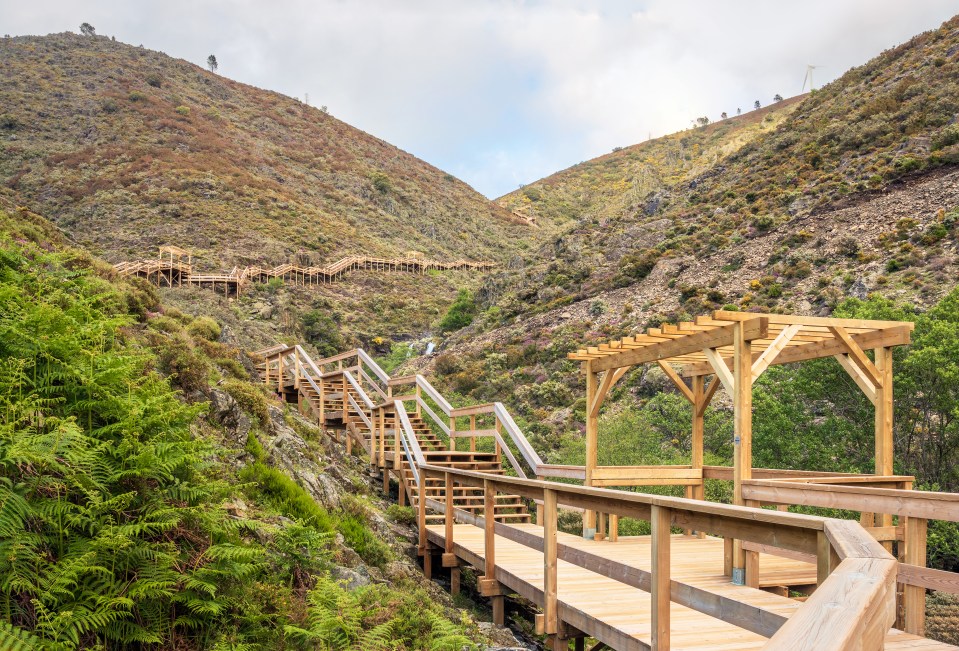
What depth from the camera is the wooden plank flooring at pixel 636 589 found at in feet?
13.2

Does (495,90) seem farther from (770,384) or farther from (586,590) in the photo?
(586,590)

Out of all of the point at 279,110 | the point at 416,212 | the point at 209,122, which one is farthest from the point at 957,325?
the point at 279,110

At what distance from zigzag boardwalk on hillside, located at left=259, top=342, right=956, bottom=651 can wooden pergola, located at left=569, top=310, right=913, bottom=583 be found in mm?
219

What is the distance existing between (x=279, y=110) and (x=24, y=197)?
3413 cm

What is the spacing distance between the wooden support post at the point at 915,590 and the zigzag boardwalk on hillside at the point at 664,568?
0.95 feet

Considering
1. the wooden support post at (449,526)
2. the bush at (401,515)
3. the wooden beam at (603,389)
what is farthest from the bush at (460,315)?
the wooden support post at (449,526)

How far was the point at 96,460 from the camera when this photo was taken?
3744mm

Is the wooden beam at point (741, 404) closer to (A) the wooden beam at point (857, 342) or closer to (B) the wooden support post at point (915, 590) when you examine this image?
(A) the wooden beam at point (857, 342)

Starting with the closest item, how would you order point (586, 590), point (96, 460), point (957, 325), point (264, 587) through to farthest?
point (96, 460)
point (264, 587)
point (586, 590)
point (957, 325)

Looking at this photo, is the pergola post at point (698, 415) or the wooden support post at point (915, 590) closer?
the wooden support post at point (915, 590)

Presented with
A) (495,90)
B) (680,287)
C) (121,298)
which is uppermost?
(495,90)

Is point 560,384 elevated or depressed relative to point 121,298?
depressed

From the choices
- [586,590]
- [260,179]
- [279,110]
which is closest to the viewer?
[586,590]

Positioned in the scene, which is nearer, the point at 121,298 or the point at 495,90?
the point at 121,298
